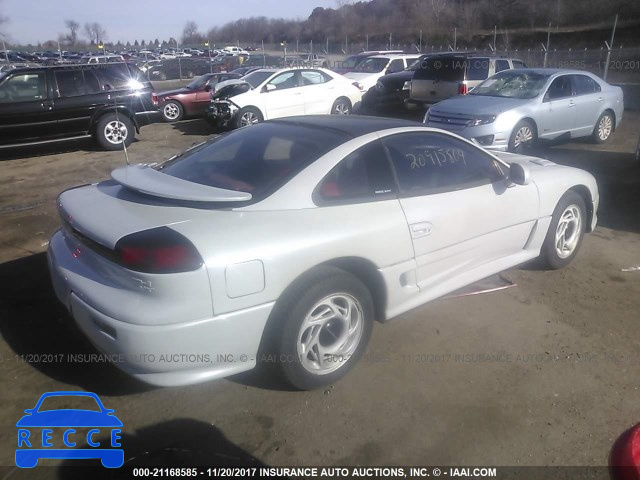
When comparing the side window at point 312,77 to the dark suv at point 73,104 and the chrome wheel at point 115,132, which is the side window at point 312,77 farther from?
the chrome wheel at point 115,132

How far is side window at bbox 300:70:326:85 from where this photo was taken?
1220cm

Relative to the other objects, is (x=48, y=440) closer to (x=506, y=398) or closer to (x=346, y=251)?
(x=346, y=251)

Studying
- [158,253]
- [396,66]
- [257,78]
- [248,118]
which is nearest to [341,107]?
[257,78]

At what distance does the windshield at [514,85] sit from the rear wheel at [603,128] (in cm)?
181

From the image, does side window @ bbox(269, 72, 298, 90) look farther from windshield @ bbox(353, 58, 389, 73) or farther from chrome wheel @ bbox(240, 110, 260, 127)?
windshield @ bbox(353, 58, 389, 73)

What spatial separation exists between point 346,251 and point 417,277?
0.68 metres

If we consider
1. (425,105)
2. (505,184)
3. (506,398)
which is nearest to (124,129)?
(425,105)

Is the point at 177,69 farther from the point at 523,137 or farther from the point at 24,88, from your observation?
the point at 523,137

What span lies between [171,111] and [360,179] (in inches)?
494

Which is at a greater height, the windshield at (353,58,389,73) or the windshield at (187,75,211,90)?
the windshield at (353,58,389,73)

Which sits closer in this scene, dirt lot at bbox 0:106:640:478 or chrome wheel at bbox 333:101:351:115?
dirt lot at bbox 0:106:640:478

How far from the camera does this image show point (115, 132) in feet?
34.5

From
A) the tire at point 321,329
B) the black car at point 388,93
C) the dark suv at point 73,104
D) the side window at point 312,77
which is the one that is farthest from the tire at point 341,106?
the tire at point 321,329

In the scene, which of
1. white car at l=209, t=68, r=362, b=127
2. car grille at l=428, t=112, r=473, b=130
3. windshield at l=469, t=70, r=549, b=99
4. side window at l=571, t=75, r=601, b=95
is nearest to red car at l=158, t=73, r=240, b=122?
white car at l=209, t=68, r=362, b=127
